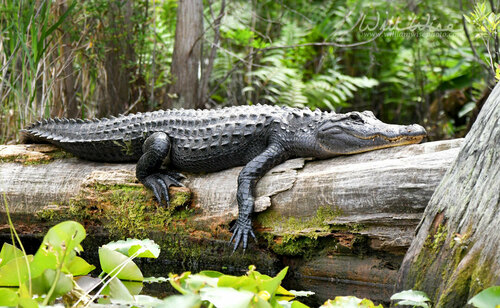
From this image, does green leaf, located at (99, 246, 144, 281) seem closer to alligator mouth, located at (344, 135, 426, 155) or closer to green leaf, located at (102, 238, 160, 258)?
green leaf, located at (102, 238, 160, 258)

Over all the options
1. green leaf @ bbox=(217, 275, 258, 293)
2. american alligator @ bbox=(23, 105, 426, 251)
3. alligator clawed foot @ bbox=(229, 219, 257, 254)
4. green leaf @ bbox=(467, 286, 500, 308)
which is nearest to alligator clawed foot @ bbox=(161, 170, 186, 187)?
american alligator @ bbox=(23, 105, 426, 251)

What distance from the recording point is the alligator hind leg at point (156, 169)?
156 inches

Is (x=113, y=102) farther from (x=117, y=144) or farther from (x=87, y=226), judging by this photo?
(x=87, y=226)

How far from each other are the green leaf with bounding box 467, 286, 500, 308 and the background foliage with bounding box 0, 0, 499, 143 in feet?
7.72

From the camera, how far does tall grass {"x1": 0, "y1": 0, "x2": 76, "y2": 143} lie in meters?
4.80

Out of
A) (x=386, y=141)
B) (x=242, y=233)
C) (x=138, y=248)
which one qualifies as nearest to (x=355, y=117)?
(x=386, y=141)

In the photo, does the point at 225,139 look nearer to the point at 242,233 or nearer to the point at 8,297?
the point at 242,233

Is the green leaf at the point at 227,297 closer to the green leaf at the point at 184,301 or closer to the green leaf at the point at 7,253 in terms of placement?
the green leaf at the point at 184,301

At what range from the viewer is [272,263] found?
3.64 meters

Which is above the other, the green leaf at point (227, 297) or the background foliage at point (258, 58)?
the background foliage at point (258, 58)

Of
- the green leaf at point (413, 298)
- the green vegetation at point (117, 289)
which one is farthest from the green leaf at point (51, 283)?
the green leaf at point (413, 298)

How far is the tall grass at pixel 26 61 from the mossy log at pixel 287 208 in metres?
0.79

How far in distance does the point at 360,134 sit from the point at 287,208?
748 millimetres

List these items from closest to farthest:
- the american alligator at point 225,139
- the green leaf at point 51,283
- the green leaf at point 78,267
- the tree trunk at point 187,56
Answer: the green leaf at point 51,283, the green leaf at point 78,267, the american alligator at point 225,139, the tree trunk at point 187,56
